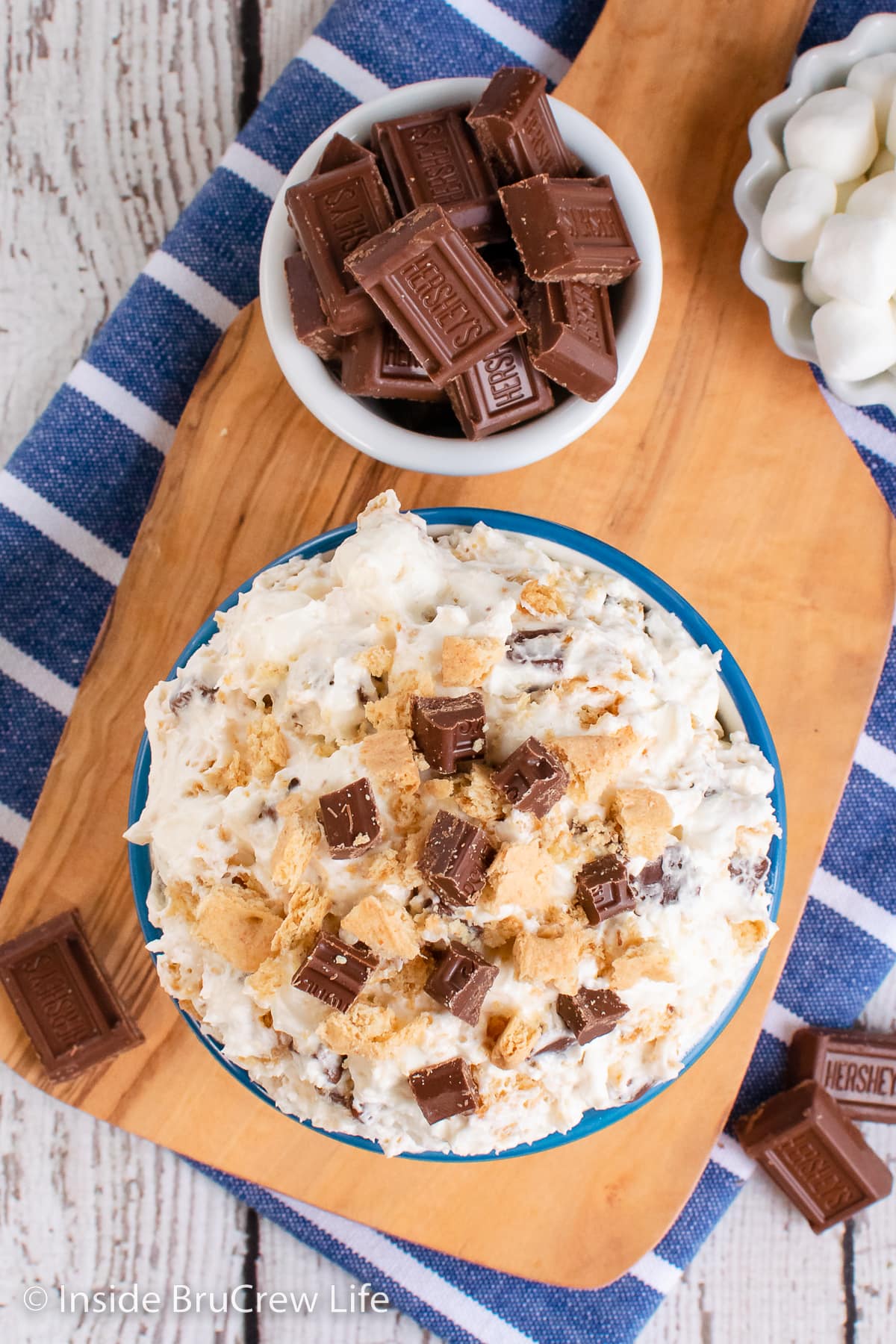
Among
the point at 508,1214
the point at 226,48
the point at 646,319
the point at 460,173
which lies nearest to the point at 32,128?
the point at 226,48

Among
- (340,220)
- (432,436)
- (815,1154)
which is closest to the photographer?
(340,220)

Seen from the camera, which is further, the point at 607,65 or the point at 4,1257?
the point at 4,1257

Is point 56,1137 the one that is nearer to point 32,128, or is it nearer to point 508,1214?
point 508,1214

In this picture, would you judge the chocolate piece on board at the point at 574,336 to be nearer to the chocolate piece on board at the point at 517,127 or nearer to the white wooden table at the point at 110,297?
the chocolate piece on board at the point at 517,127

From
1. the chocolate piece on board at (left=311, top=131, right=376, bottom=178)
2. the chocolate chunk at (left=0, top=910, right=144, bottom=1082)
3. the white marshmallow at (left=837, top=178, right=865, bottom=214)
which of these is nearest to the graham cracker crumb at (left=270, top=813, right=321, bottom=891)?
the chocolate chunk at (left=0, top=910, right=144, bottom=1082)

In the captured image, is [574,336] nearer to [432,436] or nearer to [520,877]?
[432,436]

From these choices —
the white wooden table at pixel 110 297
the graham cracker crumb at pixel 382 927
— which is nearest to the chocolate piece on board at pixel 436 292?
the graham cracker crumb at pixel 382 927

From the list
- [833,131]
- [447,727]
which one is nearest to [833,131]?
[833,131]
